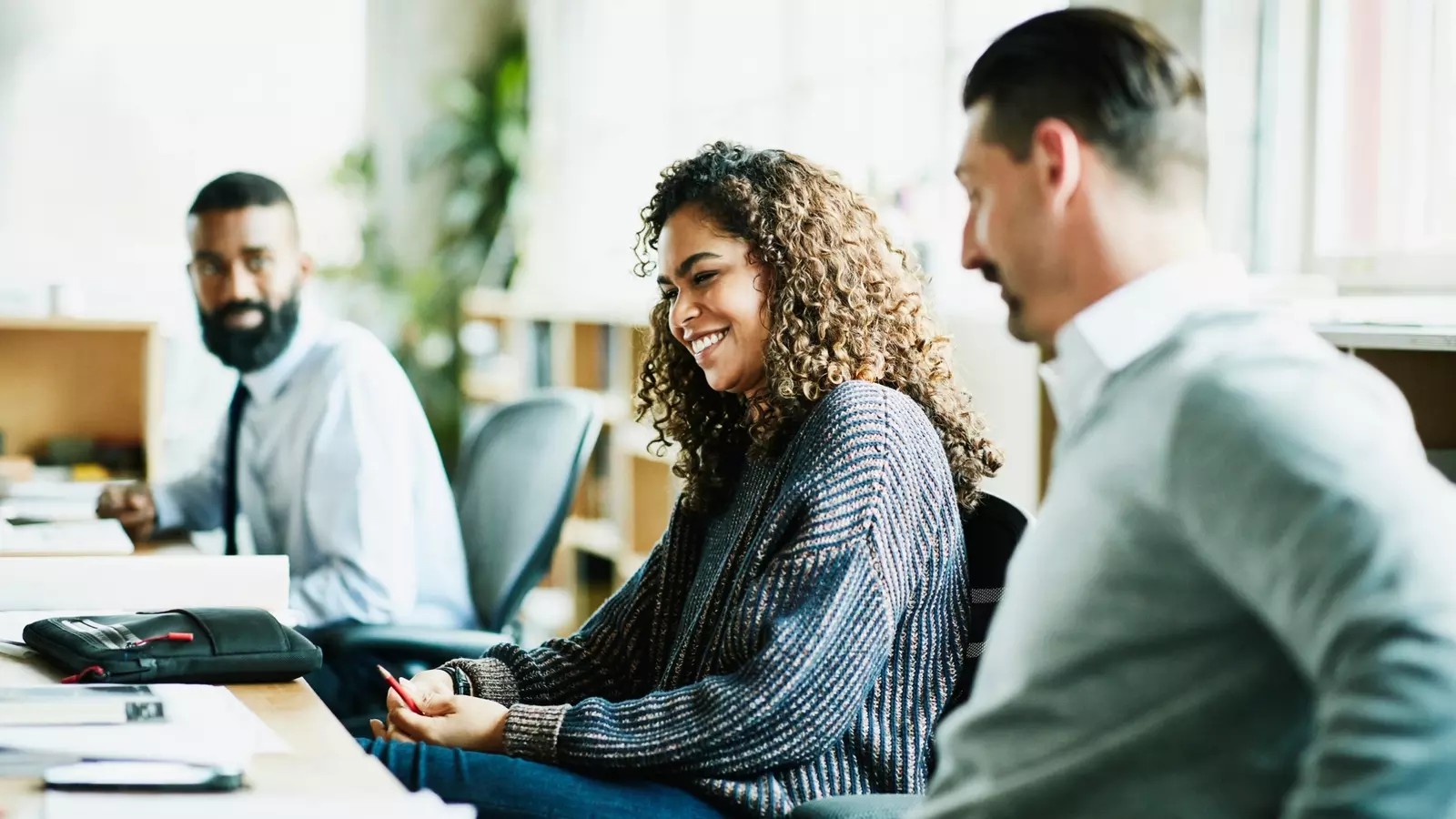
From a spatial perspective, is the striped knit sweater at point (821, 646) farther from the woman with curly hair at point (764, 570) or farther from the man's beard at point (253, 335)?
the man's beard at point (253, 335)

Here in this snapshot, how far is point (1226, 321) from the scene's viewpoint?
0.87m

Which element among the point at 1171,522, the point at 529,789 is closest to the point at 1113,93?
the point at 1171,522

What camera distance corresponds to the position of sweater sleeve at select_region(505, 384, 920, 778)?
1415mm

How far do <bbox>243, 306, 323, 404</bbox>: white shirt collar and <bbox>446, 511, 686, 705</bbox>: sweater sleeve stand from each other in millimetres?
1116

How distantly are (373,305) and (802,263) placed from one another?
448cm

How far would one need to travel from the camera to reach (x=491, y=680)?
1.78 m

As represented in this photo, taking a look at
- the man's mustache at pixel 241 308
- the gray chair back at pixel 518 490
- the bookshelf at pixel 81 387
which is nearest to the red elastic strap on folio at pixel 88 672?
the gray chair back at pixel 518 490

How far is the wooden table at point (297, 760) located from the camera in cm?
104

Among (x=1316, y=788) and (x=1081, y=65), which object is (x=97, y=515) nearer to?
(x=1081, y=65)

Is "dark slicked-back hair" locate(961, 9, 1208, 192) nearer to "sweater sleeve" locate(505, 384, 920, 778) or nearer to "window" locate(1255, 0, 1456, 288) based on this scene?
"sweater sleeve" locate(505, 384, 920, 778)

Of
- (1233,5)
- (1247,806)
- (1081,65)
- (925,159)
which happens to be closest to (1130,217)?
(1081,65)

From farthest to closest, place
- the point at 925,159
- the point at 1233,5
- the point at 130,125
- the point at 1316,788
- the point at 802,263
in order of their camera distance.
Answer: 1. the point at 130,125
2. the point at 925,159
3. the point at 1233,5
4. the point at 802,263
5. the point at 1316,788

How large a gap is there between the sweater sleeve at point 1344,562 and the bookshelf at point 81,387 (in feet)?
10.2

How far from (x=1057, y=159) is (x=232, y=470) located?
212 cm
